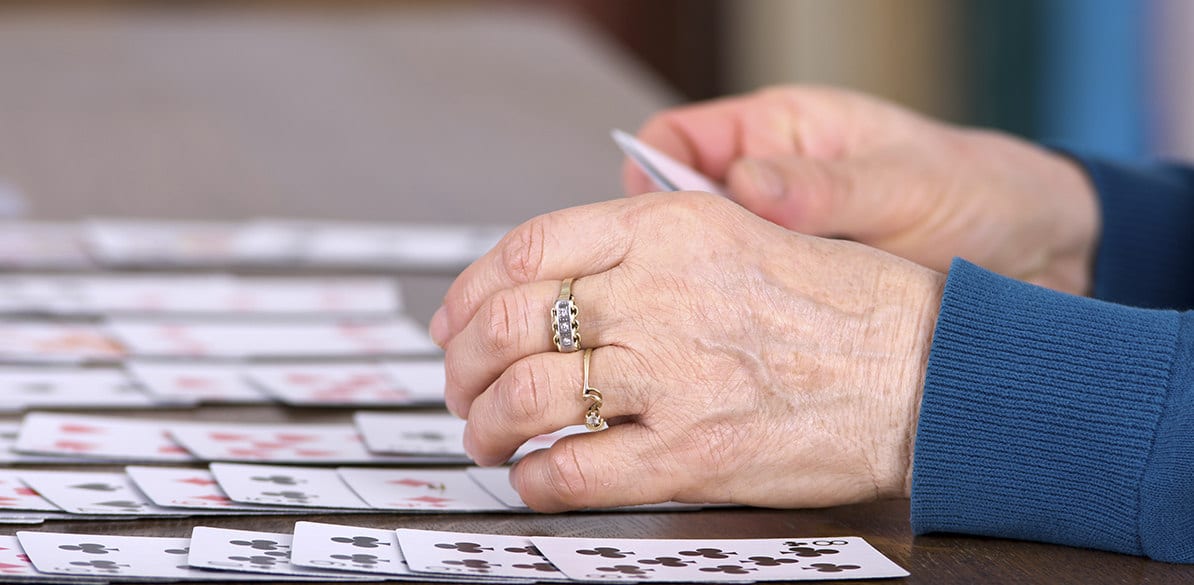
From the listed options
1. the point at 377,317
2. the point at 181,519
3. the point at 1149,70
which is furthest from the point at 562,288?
the point at 1149,70

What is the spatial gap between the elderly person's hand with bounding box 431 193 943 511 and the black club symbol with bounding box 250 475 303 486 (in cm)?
16

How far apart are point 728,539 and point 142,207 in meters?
1.45

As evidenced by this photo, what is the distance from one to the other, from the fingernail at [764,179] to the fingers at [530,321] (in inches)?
15.5

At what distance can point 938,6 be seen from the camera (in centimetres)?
551

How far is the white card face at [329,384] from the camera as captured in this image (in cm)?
125

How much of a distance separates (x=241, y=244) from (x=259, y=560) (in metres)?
1.15

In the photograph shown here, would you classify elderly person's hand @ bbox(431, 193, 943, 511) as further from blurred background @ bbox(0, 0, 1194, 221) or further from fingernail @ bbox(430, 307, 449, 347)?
blurred background @ bbox(0, 0, 1194, 221)

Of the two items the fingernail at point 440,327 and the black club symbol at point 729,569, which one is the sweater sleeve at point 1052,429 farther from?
the fingernail at point 440,327

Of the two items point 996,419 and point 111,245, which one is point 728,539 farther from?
point 111,245

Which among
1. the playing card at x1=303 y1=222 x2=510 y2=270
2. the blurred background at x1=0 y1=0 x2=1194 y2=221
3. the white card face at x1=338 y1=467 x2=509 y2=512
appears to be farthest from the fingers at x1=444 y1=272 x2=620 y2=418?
the blurred background at x1=0 y1=0 x2=1194 y2=221

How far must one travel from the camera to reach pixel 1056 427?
92cm

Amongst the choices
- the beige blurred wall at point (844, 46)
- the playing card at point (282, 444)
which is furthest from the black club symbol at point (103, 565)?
the beige blurred wall at point (844, 46)

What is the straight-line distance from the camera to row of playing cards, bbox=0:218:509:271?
5.98ft

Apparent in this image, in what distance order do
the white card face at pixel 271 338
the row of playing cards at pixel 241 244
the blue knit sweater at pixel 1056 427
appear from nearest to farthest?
1. the blue knit sweater at pixel 1056 427
2. the white card face at pixel 271 338
3. the row of playing cards at pixel 241 244
